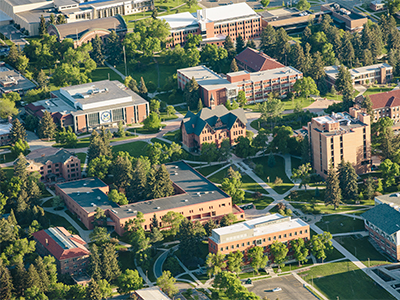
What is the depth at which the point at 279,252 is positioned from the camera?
198m

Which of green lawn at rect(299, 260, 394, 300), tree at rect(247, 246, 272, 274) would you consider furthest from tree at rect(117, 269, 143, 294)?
green lawn at rect(299, 260, 394, 300)

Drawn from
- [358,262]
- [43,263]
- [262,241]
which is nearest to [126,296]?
[43,263]

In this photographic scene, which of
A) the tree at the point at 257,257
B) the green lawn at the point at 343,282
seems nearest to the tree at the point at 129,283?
the tree at the point at 257,257

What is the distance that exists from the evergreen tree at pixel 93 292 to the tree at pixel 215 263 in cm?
2508

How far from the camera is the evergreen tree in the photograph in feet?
606

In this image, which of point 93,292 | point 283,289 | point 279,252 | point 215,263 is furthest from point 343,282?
point 93,292

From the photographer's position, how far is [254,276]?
196 meters

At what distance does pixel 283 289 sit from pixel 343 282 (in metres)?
13.3

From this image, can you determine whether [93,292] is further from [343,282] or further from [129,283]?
[343,282]

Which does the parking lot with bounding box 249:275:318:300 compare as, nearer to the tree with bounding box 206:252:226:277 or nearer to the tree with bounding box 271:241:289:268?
the tree with bounding box 271:241:289:268

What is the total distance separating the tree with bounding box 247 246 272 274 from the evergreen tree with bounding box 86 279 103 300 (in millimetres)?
34711

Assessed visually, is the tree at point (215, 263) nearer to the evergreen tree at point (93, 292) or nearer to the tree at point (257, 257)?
the tree at point (257, 257)

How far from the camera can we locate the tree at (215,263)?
195m

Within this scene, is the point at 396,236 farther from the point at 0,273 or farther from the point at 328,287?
the point at 0,273
